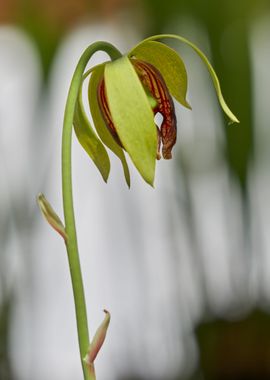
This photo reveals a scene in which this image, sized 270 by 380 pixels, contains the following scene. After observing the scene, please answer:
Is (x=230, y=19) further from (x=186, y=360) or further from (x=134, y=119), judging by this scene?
(x=134, y=119)

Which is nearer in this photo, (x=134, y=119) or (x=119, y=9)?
(x=134, y=119)

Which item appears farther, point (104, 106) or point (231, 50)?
point (231, 50)

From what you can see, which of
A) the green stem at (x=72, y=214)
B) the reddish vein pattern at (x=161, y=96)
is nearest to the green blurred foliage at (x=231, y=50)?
the reddish vein pattern at (x=161, y=96)

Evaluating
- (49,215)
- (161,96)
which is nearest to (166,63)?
(161,96)

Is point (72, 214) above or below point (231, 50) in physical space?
below

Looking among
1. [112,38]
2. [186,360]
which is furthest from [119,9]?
[186,360]

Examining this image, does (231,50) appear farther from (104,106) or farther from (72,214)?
(72,214)

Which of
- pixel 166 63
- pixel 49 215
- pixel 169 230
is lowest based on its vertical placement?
pixel 169 230
